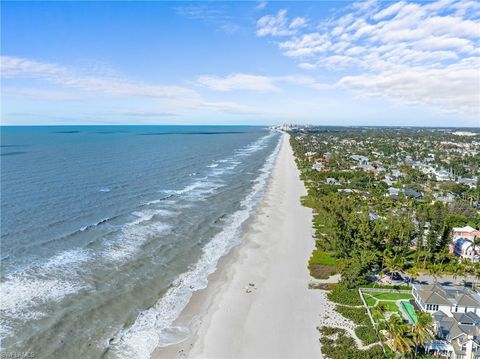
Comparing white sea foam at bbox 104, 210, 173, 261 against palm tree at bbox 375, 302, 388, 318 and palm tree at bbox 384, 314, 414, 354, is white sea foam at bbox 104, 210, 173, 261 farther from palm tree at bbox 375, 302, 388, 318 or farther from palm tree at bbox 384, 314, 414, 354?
palm tree at bbox 384, 314, 414, 354

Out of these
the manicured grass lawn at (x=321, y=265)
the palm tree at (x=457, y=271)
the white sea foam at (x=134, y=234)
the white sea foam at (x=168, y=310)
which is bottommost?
the white sea foam at (x=168, y=310)

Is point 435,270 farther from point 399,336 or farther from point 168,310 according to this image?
point 168,310

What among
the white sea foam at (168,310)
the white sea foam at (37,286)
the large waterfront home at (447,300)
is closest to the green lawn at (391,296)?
the large waterfront home at (447,300)

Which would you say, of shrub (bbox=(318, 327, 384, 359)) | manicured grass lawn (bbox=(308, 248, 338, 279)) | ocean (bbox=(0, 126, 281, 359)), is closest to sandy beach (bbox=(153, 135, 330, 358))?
shrub (bbox=(318, 327, 384, 359))

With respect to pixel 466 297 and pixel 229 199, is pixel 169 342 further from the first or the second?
pixel 229 199

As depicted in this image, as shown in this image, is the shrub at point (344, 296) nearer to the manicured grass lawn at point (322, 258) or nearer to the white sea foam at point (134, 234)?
the manicured grass lawn at point (322, 258)

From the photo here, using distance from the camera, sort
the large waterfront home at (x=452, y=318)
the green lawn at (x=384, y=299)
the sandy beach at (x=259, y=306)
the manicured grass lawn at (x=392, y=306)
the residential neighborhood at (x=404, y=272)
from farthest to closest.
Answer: the manicured grass lawn at (x=392, y=306), the green lawn at (x=384, y=299), the sandy beach at (x=259, y=306), the residential neighborhood at (x=404, y=272), the large waterfront home at (x=452, y=318)

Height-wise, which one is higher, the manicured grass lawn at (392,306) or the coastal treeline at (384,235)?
the coastal treeline at (384,235)
